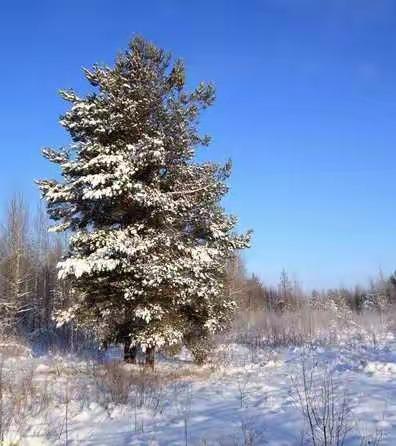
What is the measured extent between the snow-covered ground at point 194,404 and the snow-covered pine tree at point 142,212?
59.3 inches

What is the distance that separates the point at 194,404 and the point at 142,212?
6623 mm

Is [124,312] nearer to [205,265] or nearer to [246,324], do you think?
[205,265]

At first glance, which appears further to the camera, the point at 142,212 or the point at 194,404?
the point at 142,212

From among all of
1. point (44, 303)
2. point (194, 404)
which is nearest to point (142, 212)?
point (194, 404)

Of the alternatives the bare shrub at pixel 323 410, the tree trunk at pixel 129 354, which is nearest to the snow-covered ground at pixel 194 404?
the bare shrub at pixel 323 410

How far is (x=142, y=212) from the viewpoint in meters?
14.0

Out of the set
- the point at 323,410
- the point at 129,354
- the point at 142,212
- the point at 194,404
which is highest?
the point at 142,212

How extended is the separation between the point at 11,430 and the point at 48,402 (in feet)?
5.79

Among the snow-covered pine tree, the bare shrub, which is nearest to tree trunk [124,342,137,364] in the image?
the snow-covered pine tree

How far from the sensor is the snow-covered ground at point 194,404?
6363mm

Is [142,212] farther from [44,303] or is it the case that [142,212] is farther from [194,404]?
[44,303]

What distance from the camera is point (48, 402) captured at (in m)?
8.59

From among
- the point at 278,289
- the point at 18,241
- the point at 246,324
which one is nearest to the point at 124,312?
the point at 246,324

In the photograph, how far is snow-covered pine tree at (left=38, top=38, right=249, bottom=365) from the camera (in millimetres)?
12648
